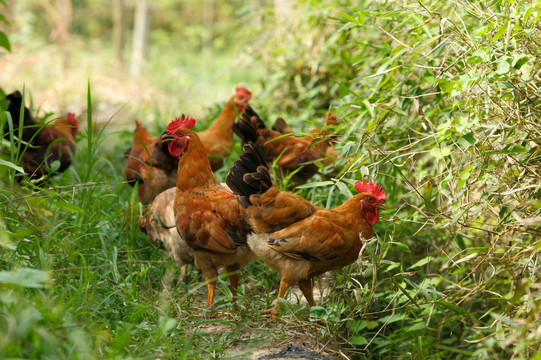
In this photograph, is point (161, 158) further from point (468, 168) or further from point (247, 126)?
point (468, 168)

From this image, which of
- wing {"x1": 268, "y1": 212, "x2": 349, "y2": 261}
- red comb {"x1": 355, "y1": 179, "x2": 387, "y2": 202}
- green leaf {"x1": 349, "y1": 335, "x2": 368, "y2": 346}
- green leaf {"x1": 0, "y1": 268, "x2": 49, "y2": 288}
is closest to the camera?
green leaf {"x1": 0, "y1": 268, "x2": 49, "y2": 288}

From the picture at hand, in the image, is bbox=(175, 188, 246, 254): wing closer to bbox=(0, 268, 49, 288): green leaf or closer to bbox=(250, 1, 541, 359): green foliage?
bbox=(250, 1, 541, 359): green foliage

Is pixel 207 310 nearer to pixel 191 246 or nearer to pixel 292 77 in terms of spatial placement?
pixel 191 246

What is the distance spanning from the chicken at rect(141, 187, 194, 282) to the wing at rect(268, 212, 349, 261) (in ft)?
2.81

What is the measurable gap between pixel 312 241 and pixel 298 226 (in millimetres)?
148

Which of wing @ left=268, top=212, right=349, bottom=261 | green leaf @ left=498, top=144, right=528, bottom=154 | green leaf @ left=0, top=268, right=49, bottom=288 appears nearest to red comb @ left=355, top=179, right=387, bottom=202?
wing @ left=268, top=212, right=349, bottom=261

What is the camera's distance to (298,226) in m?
3.53

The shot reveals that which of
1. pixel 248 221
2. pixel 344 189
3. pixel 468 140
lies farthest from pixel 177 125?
pixel 468 140

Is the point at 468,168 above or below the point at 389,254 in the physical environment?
above

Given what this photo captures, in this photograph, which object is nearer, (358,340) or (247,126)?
(358,340)

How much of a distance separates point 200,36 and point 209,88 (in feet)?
36.7

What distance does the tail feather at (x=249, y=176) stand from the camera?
11.7 feet

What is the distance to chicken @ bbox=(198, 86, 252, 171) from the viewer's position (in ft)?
17.9

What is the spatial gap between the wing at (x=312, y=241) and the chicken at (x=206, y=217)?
34cm
